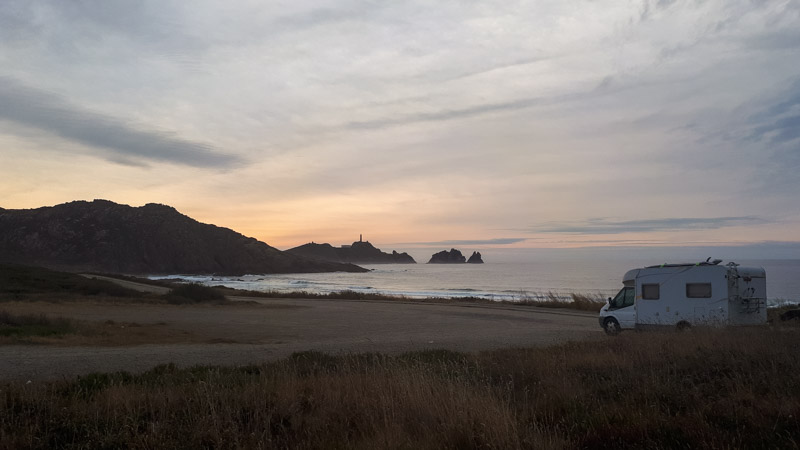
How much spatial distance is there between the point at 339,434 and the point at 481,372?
12.1 feet

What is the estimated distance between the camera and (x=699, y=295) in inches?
659

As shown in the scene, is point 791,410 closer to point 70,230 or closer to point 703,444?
point 703,444

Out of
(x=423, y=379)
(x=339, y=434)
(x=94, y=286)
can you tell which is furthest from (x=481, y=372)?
(x=94, y=286)

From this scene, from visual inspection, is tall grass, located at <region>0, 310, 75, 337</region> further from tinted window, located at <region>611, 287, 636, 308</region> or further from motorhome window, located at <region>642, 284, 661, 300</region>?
motorhome window, located at <region>642, 284, 661, 300</region>

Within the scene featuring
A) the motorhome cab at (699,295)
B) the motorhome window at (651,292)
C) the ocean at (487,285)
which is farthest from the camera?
the ocean at (487,285)

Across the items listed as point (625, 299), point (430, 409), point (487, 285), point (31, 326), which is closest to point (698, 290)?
point (625, 299)

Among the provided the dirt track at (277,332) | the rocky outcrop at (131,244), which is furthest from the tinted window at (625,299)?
the rocky outcrop at (131,244)

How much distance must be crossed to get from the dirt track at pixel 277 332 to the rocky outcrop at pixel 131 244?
94478 mm

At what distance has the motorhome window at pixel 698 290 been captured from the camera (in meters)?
16.6

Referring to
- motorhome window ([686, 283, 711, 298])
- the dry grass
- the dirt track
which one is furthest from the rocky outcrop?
the dry grass

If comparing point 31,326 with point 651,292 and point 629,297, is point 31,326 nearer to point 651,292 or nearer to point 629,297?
point 629,297

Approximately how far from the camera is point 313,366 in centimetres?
957

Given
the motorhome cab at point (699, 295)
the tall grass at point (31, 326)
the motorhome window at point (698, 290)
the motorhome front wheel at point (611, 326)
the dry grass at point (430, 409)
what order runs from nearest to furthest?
the dry grass at point (430, 409) < the tall grass at point (31, 326) < the motorhome cab at point (699, 295) < the motorhome window at point (698, 290) < the motorhome front wheel at point (611, 326)

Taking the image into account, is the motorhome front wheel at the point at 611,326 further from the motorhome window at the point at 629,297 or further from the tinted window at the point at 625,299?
the motorhome window at the point at 629,297
